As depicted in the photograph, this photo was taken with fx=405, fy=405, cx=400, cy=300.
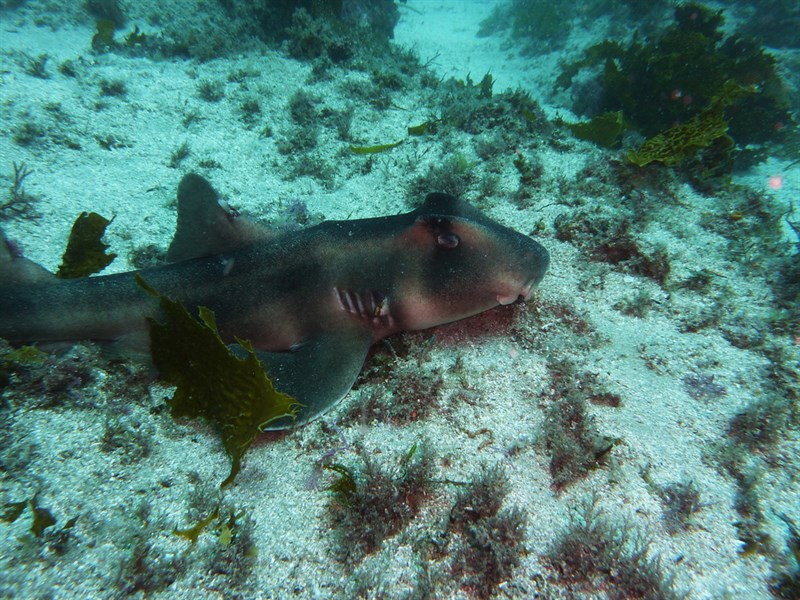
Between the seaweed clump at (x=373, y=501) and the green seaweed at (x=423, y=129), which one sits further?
the green seaweed at (x=423, y=129)

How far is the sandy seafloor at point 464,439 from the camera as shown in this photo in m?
2.39

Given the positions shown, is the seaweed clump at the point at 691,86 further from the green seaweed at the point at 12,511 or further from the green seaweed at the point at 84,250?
the green seaweed at the point at 12,511

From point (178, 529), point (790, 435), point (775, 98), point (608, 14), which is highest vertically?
point (608, 14)

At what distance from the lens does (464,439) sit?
123 inches

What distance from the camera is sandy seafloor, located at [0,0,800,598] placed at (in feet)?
7.85

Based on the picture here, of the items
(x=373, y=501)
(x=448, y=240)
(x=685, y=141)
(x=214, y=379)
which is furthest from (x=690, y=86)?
(x=214, y=379)

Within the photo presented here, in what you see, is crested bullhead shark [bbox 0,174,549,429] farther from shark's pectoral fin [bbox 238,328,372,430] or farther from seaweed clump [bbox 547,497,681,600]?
seaweed clump [bbox 547,497,681,600]

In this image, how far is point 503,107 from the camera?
287 inches

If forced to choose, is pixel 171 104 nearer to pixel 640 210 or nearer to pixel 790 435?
pixel 640 210

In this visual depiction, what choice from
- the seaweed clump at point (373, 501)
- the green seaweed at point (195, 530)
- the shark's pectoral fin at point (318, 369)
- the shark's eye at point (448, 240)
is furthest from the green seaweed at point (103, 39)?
the seaweed clump at point (373, 501)

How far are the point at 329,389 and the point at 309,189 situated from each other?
430cm

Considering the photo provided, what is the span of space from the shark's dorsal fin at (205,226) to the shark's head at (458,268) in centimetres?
150

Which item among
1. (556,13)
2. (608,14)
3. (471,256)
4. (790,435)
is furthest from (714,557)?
(556,13)

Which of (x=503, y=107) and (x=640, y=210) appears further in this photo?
(x=503, y=107)
